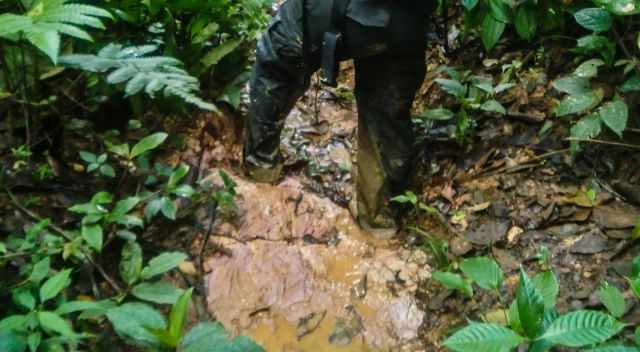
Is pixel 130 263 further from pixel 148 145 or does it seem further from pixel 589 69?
pixel 589 69

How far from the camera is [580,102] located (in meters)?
3.38

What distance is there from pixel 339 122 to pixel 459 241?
5.63ft

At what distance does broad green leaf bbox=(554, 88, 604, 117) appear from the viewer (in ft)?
11.0

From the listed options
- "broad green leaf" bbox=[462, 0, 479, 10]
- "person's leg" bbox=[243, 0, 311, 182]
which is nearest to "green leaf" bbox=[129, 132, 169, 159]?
"person's leg" bbox=[243, 0, 311, 182]

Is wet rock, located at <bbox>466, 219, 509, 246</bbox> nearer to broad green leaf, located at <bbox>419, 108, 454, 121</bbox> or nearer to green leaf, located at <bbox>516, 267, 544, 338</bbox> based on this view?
broad green leaf, located at <bbox>419, 108, 454, 121</bbox>

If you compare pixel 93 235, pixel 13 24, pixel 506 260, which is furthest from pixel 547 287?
pixel 13 24

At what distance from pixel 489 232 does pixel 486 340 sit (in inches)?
62.3

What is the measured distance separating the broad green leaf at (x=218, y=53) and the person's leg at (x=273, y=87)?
0.31 m

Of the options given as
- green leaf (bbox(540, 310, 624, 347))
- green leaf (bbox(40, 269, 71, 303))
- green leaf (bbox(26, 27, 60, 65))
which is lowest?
green leaf (bbox(540, 310, 624, 347))

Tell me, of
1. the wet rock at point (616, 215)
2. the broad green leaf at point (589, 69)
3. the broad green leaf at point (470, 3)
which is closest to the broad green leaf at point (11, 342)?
the wet rock at point (616, 215)

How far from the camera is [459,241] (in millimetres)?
3410

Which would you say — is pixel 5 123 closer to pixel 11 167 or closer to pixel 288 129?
pixel 11 167

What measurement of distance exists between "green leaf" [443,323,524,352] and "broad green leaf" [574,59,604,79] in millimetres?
2051

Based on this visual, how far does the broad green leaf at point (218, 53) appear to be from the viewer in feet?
13.4
